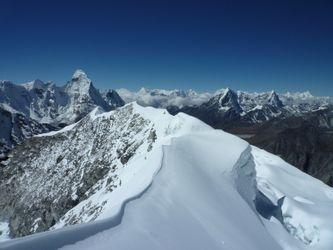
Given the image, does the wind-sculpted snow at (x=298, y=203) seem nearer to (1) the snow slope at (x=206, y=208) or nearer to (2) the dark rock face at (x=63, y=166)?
(1) the snow slope at (x=206, y=208)

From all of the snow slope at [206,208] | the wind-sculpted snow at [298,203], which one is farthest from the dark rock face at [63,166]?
the snow slope at [206,208]

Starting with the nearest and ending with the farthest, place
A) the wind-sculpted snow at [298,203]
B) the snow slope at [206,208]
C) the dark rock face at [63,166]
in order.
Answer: the snow slope at [206,208] → the wind-sculpted snow at [298,203] → the dark rock face at [63,166]

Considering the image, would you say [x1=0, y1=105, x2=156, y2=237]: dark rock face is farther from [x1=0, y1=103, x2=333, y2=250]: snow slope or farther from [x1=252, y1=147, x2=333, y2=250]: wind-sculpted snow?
[x1=0, y1=103, x2=333, y2=250]: snow slope

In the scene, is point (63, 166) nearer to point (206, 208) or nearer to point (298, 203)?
point (298, 203)

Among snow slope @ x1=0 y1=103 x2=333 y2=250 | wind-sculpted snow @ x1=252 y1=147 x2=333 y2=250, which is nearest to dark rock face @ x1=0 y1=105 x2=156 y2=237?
wind-sculpted snow @ x1=252 y1=147 x2=333 y2=250

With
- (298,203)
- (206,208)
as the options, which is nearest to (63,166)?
(298,203)

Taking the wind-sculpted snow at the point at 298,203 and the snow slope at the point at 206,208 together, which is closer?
the snow slope at the point at 206,208
